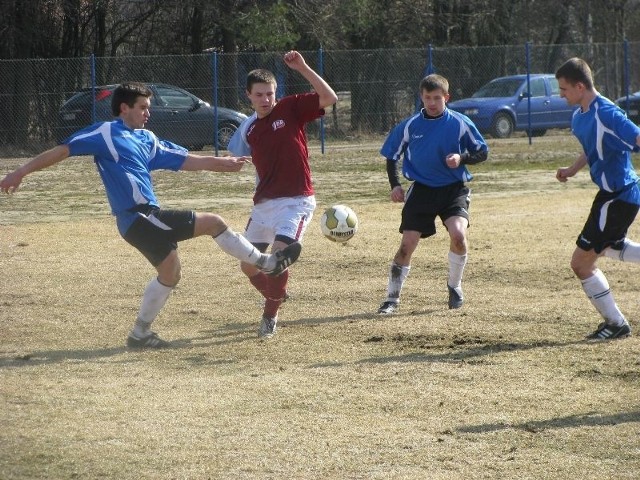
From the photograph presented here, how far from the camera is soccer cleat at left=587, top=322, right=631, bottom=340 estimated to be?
24.8 feet

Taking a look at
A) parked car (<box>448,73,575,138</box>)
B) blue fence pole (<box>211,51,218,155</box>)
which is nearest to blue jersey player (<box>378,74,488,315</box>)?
blue fence pole (<box>211,51,218,155</box>)

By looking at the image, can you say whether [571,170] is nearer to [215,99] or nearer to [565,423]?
[565,423]

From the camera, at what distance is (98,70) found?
84.0ft

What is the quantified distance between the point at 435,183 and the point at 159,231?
7.75 feet

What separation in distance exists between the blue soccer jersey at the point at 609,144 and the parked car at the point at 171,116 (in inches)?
690

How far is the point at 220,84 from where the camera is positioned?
26.4m

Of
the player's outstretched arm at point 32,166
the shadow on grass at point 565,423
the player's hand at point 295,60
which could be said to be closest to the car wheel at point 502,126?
the player's hand at point 295,60

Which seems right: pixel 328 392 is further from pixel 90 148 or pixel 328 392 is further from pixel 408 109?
pixel 408 109

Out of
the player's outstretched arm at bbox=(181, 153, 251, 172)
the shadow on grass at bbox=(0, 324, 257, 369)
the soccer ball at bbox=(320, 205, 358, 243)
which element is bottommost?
the shadow on grass at bbox=(0, 324, 257, 369)

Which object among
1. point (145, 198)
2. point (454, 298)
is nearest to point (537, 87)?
point (454, 298)

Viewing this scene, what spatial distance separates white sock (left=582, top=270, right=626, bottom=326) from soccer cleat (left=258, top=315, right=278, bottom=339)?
208 cm

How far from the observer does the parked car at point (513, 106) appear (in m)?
28.0

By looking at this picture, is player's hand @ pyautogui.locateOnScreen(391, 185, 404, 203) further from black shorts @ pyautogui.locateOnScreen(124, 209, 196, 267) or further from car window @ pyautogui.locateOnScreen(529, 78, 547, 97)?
car window @ pyautogui.locateOnScreen(529, 78, 547, 97)

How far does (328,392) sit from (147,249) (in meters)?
1.89
